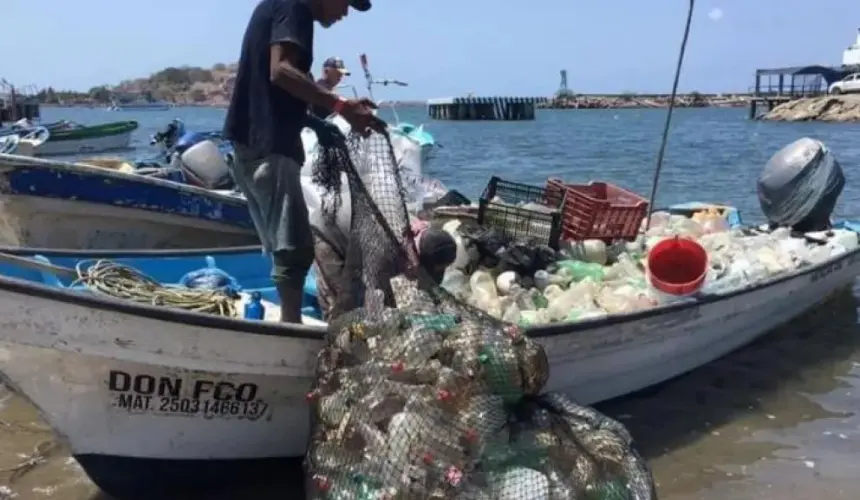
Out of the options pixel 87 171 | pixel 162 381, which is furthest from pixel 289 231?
pixel 87 171

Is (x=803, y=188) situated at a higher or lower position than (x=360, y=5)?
lower

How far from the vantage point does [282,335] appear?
486 cm

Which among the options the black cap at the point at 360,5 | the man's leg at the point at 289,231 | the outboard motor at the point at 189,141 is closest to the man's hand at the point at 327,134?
the man's leg at the point at 289,231

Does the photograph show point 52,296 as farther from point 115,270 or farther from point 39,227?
point 39,227

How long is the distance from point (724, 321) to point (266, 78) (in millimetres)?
4135

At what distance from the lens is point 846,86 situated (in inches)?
2741

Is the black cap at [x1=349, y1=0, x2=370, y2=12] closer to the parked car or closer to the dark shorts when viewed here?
the dark shorts

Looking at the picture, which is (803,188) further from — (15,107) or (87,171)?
(15,107)

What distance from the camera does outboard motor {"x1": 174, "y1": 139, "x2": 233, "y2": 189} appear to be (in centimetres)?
1136

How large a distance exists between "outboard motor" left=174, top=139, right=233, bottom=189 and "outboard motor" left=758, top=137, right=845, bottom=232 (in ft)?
19.1

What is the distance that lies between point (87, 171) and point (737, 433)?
6.92 metres

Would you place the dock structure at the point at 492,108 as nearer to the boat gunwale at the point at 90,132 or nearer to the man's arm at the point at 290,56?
the boat gunwale at the point at 90,132

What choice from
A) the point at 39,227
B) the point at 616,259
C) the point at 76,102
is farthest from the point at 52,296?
the point at 76,102

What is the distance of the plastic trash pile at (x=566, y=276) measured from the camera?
6559 mm
